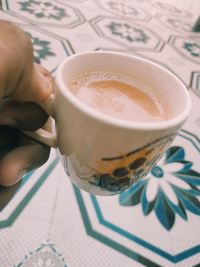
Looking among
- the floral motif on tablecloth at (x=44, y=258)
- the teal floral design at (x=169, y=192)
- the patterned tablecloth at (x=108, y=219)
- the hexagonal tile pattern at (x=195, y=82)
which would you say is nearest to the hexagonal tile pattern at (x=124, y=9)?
the hexagonal tile pattern at (x=195, y=82)

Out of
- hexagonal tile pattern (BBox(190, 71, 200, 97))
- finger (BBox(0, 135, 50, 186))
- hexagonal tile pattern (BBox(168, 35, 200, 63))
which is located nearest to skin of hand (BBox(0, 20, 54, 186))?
finger (BBox(0, 135, 50, 186))

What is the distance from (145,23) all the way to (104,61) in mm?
1278

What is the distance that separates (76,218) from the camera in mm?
537

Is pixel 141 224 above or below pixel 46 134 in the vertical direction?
below

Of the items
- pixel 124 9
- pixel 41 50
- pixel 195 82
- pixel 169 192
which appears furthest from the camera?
pixel 124 9

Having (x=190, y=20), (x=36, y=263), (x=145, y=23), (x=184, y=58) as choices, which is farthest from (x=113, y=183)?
(x=190, y=20)

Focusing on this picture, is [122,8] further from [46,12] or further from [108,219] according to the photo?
[108,219]

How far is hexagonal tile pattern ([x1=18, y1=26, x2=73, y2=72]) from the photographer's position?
884 millimetres

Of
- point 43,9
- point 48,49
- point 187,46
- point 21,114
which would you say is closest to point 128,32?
point 187,46

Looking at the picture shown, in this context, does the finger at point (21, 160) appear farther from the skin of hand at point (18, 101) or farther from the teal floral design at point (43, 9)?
the teal floral design at point (43, 9)

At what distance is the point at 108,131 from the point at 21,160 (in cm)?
7

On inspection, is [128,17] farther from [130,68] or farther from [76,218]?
[130,68]

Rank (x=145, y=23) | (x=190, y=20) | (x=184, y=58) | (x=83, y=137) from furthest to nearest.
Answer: (x=190, y=20) → (x=145, y=23) → (x=184, y=58) → (x=83, y=137)

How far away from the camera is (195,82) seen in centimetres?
104
